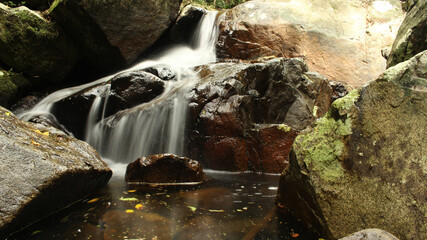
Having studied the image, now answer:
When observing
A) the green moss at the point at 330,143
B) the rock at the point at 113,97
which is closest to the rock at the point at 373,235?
the green moss at the point at 330,143

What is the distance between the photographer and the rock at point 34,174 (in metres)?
2.49

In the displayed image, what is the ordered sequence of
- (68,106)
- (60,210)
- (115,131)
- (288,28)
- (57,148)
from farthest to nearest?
(288,28) < (68,106) < (115,131) < (57,148) < (60,210)

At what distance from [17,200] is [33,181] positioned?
22 centimetres

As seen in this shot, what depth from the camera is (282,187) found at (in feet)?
10.9

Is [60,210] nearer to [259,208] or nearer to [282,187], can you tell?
[259,208]

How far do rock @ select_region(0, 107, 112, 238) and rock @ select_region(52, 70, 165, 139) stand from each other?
3.41 m

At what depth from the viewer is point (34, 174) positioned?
268cm

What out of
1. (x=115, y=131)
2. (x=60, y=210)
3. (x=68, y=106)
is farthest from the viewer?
(x=68, y=106)

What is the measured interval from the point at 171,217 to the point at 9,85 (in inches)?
319

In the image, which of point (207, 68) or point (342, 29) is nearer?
point (207, 68)

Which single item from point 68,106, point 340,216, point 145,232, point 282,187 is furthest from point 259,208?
point 68,106

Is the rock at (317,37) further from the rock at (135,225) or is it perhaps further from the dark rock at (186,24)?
the rock at (135,225)

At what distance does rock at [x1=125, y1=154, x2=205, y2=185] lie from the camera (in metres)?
4.43

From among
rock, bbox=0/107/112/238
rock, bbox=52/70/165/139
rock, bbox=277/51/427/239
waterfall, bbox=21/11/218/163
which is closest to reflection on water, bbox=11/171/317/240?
rock, bbox=0/107/112/238
